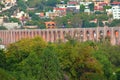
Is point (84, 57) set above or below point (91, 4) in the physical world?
above

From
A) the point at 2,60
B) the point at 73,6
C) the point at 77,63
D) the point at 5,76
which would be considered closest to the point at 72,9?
the point at 73,6

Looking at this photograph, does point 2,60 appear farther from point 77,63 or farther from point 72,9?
point 72,9

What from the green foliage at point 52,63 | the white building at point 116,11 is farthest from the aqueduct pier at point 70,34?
the green foliage at point 52,63

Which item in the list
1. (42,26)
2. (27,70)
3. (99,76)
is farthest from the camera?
(42,26)

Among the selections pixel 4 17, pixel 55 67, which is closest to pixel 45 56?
pixel 55 67

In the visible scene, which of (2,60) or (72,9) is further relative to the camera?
(72,9)

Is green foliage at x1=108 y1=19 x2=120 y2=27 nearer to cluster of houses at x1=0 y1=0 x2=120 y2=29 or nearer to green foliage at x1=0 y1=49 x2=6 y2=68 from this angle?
cluster of houses at x1=0 y1=0 x2=120 y2=29

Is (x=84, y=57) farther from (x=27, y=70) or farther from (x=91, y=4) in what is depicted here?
(x=91, y=4)

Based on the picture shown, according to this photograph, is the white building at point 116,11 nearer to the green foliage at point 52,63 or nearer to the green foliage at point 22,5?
the green foliage at point 22,5
